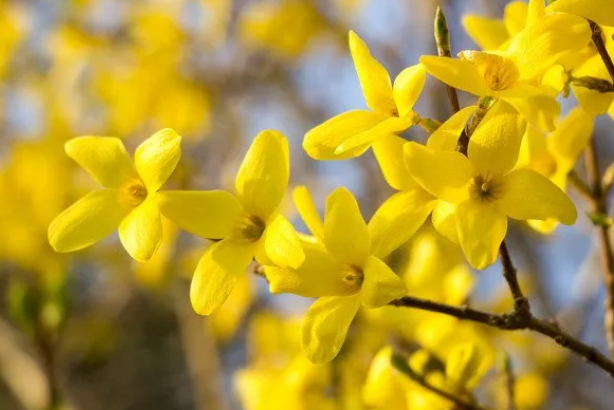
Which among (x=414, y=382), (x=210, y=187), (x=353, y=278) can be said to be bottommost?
(x=210, y=187)

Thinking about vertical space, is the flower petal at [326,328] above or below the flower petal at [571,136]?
below

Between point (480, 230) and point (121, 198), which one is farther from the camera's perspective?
point (121, 198)

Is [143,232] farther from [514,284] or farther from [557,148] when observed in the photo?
[557,148]

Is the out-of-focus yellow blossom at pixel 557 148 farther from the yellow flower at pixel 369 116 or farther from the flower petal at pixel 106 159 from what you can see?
the flower petal at pixel 106 159

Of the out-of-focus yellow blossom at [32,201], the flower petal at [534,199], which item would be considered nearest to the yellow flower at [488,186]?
the flower petal at [534,199]

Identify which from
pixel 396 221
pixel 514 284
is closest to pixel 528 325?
pixel 514 284

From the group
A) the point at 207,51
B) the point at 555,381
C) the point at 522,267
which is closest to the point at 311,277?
the point at 555,381
